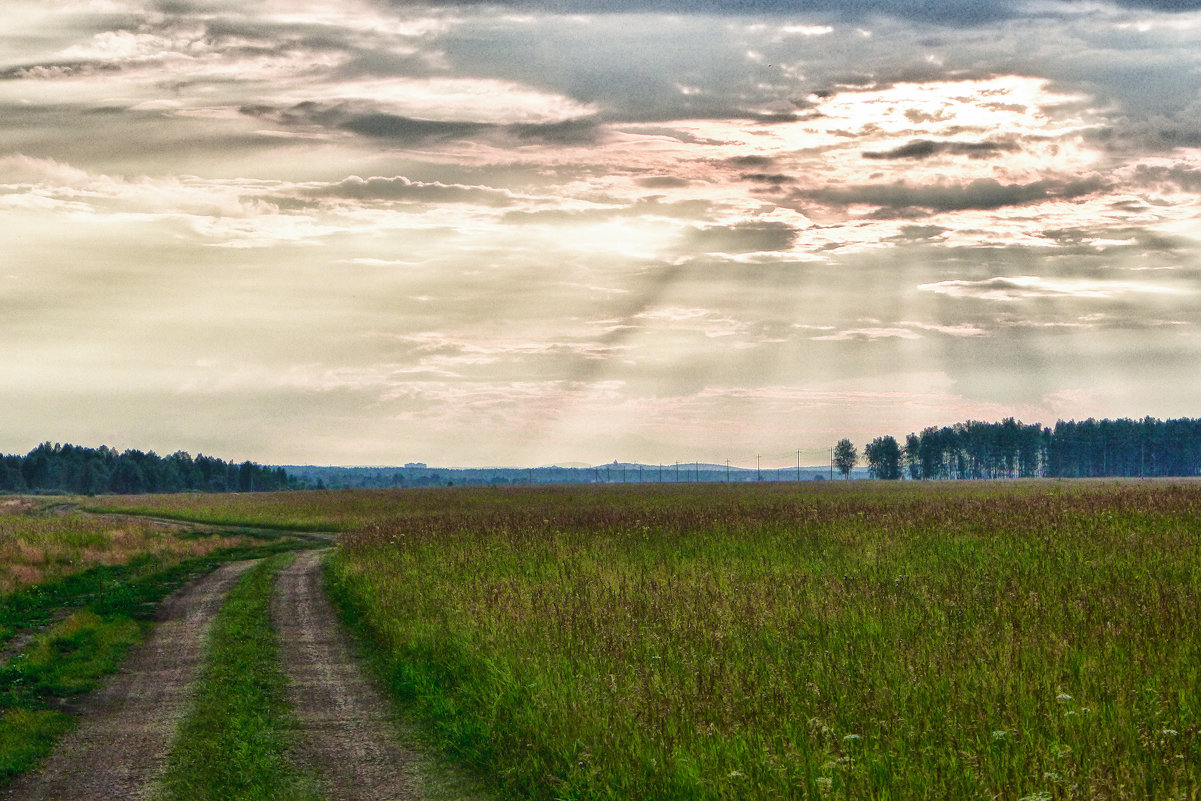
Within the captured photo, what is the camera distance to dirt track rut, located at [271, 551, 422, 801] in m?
8.49

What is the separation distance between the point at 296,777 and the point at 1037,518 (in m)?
17.4

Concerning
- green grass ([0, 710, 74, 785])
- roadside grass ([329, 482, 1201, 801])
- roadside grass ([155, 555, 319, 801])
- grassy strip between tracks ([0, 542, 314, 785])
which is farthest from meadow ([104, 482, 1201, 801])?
grassy strip between tracks ([0, 542, 314, 785])

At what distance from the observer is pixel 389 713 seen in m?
11.0

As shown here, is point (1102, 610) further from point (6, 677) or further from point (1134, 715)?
point (6, 677)

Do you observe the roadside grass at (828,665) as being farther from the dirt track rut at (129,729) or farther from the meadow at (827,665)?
the dirt track rut at (129,729)

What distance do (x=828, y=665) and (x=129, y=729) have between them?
7.66m

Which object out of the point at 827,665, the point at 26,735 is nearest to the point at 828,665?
the point at 827,665

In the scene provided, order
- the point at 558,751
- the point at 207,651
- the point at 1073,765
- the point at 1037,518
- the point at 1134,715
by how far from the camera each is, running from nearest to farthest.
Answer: the point at 1073,765 < the point at 1134,715 < the point at 558,751 < the point at 207,651 < the point at 1037,518

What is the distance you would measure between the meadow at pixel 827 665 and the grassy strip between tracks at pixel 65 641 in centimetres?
391

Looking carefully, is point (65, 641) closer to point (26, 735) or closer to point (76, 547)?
point (26, 735)

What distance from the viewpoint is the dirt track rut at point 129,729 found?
8.55 meters

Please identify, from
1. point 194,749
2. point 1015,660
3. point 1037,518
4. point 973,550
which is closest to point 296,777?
point 194,749

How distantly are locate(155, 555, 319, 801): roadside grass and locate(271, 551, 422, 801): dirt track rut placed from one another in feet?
0.66

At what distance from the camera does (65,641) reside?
53.4 ft
